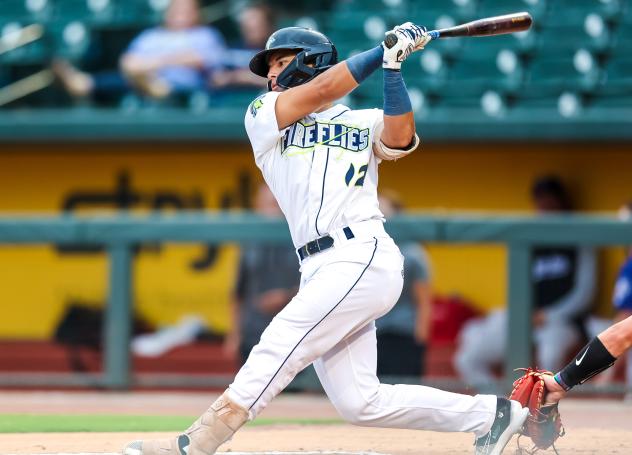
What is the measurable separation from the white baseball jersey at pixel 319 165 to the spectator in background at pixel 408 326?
3.23m

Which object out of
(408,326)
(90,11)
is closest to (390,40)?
(408,326)

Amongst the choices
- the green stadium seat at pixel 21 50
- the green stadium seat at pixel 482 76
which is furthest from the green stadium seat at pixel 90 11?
the green stadium seat at pixel 482 76

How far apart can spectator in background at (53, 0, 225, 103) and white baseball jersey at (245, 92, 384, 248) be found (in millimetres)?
4842

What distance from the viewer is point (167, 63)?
862cm

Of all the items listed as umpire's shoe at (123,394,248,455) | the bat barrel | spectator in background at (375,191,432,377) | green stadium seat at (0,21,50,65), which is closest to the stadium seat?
spectator in background at (375,191,432,377)

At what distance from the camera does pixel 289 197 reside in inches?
151

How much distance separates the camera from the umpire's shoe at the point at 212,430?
3.66m

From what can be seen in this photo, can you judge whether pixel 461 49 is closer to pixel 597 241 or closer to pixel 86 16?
pixel 597 241

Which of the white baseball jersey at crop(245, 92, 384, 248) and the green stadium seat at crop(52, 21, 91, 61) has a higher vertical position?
the green stadium seat at crop(52, 21, 91, 61)

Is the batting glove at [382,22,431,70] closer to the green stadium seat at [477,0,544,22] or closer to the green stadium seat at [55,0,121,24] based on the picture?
the green stadium seat at [477,0,544,22]

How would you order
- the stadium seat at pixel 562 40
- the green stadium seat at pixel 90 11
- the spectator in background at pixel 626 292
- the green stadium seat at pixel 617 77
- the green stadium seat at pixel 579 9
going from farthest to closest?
the green stadium seat at pixel 90 11
the green stadium seat at pixel 579 9
the stadium seat at pixel 562 40
the green stadium seat at pixel 617 77
the spectator in background at pixel 626 292

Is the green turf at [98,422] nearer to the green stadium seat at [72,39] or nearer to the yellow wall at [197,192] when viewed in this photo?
the yellow wall at [197,192]

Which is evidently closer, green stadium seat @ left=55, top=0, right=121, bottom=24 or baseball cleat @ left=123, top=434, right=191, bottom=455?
baseball cleat @ left=123, top=434, right=191, bottom=455

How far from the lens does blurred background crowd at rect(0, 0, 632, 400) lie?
7461 millimetres
